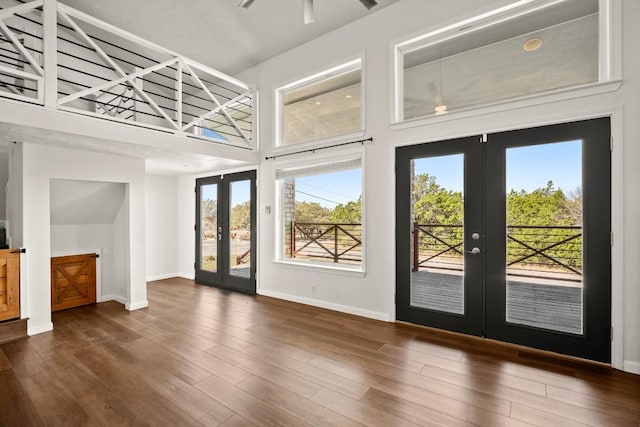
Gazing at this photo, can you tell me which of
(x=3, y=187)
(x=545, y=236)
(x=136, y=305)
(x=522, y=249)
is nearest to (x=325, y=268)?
(x=522, y=249)

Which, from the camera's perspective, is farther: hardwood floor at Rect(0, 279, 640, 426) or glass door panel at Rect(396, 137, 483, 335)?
glass door panel at Rect(396, 137, 483, 335)

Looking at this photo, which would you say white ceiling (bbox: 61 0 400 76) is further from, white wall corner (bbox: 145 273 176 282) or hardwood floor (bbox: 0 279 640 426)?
white wall corner (bbox: 145 273 176 282)

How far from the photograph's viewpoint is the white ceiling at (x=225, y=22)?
4.18 m

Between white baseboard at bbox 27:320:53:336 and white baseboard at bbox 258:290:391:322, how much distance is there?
2.77 meters

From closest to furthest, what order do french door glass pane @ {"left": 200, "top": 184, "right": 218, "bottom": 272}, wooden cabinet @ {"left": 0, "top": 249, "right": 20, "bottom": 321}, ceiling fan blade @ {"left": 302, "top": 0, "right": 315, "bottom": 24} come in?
ceiling fan blade @ {"left": 302, "top": 0, "right": 315, "bottom": 24}
wooden cabinet @ {"left": 0, "top": 249, "right": 20, "bottom": 321}
french door glass pane @ {"left": 200, "top": 184, "right": 218, "bottom": 272}

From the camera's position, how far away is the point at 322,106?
485 cm

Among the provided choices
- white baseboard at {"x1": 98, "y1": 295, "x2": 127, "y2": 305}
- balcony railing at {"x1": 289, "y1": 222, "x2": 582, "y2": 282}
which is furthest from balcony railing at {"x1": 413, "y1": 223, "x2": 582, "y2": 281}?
white baseboard at {"x1": 98, "y1": 295, "x2": 127, "y2": 305}

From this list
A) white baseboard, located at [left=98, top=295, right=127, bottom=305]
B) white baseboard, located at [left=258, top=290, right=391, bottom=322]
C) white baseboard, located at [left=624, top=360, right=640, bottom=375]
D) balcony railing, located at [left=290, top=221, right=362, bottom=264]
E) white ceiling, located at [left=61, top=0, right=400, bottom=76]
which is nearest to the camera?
white baseboard, located at [left=624, top=360, right=640, bottom=375]

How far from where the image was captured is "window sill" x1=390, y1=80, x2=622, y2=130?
279cm

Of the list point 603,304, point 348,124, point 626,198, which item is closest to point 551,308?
point 603,304

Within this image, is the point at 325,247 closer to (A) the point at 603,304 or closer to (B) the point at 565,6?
(A) the point at 603,304

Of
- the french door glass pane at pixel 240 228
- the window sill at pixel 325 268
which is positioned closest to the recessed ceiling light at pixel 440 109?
the window sill at pixel 325 268

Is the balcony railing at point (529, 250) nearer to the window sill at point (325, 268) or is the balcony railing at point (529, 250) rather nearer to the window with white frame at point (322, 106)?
the window sill at point (325, 268)

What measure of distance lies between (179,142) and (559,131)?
4328 mm
